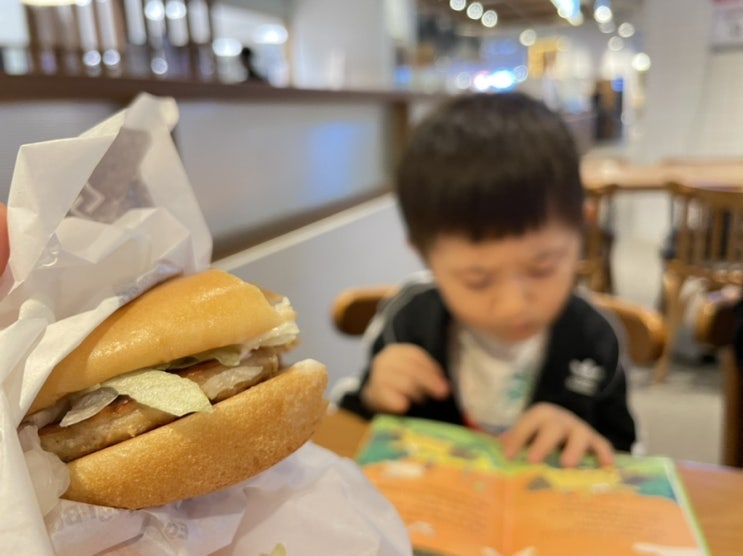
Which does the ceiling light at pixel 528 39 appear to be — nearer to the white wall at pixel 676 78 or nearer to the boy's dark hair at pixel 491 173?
the white wall at pixel 676 78

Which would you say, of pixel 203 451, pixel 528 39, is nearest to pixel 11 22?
pixel 203 451

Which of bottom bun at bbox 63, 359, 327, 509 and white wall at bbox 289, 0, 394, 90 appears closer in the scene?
bottom bun at bbox 63, 359, 327, 509

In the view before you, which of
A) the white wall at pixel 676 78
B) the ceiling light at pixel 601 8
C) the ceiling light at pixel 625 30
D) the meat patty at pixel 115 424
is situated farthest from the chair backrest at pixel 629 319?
the ceiling light at pixel 625 30

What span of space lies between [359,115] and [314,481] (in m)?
1.95

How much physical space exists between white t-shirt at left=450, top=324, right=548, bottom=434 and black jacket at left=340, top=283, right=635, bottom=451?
0.09 feet

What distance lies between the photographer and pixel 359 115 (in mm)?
2227

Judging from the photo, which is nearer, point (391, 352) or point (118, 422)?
point (118, 422)

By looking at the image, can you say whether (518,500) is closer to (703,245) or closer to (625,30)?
(703,245)

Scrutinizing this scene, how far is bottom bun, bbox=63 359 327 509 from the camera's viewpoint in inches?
12.0

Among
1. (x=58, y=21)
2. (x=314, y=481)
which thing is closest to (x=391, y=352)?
(x=314, y=481)

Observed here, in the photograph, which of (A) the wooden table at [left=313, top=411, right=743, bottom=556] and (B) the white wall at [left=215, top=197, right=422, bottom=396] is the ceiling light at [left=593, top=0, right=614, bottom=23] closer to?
(B) the white wall at [left=215, top=197, right=422, bottom=396]

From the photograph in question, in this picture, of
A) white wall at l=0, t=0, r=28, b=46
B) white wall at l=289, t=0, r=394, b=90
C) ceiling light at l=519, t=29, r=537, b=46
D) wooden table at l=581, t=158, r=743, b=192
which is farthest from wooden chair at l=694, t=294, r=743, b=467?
ceiling light at l=519, t=29, r=537, b=46

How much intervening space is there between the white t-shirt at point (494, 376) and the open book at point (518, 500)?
0.84ft

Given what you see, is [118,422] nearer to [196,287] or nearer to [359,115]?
[196,287]
